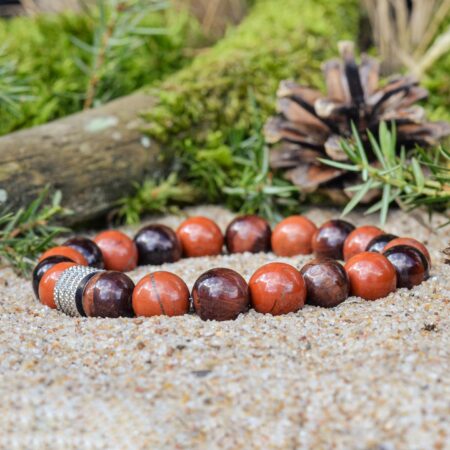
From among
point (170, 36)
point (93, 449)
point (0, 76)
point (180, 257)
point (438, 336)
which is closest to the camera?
point (93, 449)

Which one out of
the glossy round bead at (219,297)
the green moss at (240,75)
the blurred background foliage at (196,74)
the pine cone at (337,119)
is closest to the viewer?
the glossy round bead at (219,297)

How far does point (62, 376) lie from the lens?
4.07 feet

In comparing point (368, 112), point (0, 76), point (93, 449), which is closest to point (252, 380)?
point (93, 449)

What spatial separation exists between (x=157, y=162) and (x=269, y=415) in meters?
1.63

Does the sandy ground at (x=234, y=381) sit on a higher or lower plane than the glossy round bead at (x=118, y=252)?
higher

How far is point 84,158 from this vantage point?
236 centimetres

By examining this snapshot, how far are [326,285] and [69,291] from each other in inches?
26.9

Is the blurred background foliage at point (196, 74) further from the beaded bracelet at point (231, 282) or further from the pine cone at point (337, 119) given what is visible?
the beaded bracelet at point (231, 282)

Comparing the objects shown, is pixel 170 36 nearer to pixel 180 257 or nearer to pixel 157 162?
pixel 157 162

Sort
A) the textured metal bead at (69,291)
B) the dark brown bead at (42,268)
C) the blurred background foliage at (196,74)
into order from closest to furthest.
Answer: the textured metal bead at (69,291) < the dark brown bead at (42,268) < the blurred background foliage at (196,74)

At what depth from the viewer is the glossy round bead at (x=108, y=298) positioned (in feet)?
5.08

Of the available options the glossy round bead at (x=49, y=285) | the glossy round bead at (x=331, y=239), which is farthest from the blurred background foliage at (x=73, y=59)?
the glossy round bead at (x=331, y=239)

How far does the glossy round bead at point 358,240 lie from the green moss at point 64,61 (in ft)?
4.77

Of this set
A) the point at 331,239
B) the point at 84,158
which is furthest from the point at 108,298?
the point at 84,158
